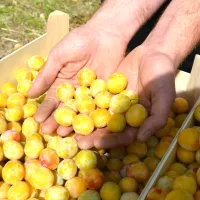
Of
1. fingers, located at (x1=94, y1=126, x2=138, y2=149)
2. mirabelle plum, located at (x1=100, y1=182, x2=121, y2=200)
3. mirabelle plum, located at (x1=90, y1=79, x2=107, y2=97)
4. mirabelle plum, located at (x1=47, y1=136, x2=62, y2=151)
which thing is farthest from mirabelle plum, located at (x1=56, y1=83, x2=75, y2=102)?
mirabelle plum, located at (x1=100, y1=182, x2=121, y2=200)

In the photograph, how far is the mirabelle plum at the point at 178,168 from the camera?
1.43m

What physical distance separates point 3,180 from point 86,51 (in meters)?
0.81

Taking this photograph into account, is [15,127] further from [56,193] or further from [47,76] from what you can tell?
[56,193]

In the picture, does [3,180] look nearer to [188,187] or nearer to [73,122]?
[73,122]

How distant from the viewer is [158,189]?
1.20m

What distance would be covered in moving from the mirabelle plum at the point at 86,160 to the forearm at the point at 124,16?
89 cm

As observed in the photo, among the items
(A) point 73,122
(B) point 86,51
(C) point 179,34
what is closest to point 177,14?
(C) point 179,34

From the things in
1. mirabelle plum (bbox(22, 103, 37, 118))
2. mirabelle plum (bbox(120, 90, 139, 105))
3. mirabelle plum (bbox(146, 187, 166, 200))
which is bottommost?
mirabelle plum (bbox(22, 103, 37, 118))

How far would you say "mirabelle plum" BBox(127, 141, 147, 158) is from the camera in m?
1.64

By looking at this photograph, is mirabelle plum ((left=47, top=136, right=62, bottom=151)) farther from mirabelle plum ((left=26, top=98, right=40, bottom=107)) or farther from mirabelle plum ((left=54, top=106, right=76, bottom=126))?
mirabelle plum ((left=26, top=98, right=40, bottom=107))

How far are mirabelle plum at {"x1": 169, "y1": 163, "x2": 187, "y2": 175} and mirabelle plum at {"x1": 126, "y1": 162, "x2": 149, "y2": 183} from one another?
0.12 m

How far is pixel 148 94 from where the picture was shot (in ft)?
5.26

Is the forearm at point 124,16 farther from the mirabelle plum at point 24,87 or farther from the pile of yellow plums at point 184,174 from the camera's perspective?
the pile of yellow plums at point 184,174

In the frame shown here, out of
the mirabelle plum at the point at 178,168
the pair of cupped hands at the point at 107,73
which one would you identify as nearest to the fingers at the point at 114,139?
the pair of cupped hands at the point at 107,73
